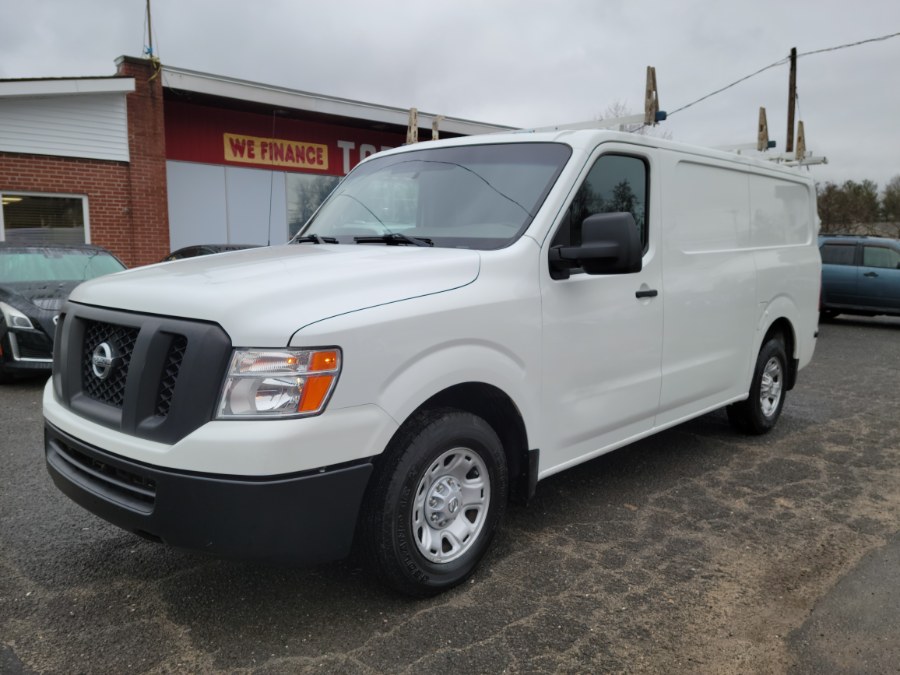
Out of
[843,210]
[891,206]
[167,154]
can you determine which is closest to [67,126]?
[167,154]

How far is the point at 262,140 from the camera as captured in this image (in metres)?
15.8

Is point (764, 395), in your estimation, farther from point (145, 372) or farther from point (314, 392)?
point (145, 372)

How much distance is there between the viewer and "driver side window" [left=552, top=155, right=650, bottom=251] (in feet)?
11.6

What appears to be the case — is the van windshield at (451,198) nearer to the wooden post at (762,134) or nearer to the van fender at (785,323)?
the van fender at (785,323)

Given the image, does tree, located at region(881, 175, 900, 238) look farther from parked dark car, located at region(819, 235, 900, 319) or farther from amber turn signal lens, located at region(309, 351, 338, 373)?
amber turn signal lens, located at region(309, 351, 338, 373)

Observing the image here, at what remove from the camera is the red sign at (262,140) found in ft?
48.3

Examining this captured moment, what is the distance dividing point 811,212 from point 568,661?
4.95 m

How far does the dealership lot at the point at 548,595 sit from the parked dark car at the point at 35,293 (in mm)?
2907

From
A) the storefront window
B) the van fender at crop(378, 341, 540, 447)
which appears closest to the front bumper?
the van fender at crop(378, 341, 540, 447)

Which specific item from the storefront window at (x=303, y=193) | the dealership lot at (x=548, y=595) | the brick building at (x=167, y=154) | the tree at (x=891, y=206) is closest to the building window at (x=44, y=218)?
the brick building at (x=167, y=154)

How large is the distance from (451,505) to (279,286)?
1.18m

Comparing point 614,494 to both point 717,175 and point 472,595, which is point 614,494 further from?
point 717,175

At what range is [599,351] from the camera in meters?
3.68

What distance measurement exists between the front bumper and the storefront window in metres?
14.2
